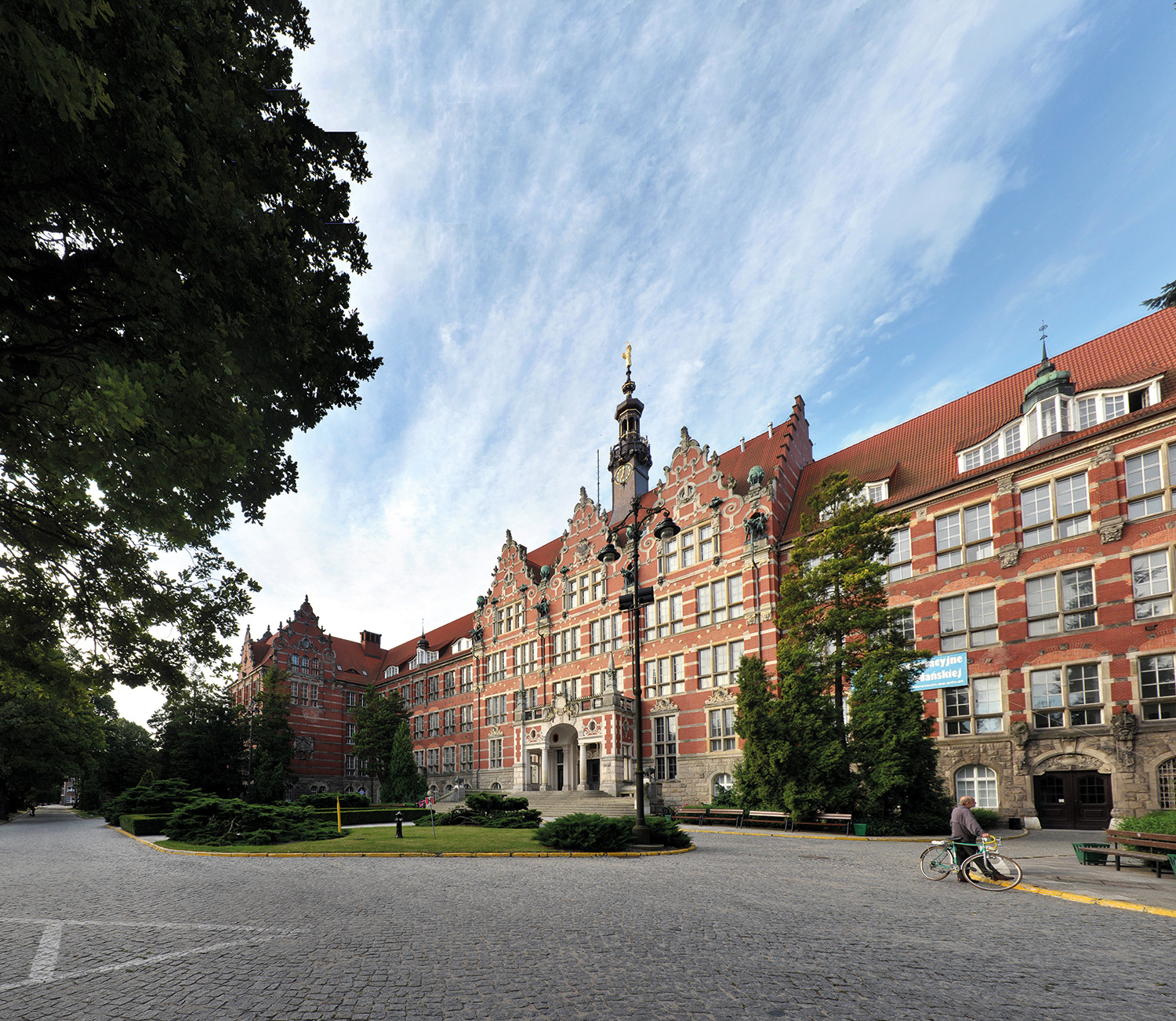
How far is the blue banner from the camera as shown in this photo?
26.4 metres

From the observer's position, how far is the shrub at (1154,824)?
1366 centimetres

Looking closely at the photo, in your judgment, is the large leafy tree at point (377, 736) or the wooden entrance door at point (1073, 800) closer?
the wooden entrance door at point (1073, 800)

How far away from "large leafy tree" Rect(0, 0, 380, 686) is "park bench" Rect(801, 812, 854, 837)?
20694mm

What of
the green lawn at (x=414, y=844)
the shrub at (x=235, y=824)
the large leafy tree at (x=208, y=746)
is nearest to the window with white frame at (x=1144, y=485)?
the green lawn at (x=414, y=844)

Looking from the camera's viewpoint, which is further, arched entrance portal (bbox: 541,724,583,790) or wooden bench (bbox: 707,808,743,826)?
arched entrance portal (bbox: 541,724,583,790)

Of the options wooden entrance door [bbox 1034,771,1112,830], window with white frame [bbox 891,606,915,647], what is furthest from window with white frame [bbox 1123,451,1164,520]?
wooden entrance door [bbox 1034,771,1112,830]

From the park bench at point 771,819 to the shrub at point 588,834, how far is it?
9030mm

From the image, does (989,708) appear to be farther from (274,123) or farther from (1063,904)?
(274,123)

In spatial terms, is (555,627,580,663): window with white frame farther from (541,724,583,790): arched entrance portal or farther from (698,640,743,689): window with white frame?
(698,640,743,689): window with white frame

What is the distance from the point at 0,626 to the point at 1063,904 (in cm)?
1742

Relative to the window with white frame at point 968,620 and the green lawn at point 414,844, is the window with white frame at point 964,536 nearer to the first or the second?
the window with white frame at point 968,620

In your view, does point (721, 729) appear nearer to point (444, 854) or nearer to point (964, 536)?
point (964, 536)

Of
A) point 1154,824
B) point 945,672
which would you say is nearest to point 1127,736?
point 945,672

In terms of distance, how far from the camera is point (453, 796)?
4531cm
